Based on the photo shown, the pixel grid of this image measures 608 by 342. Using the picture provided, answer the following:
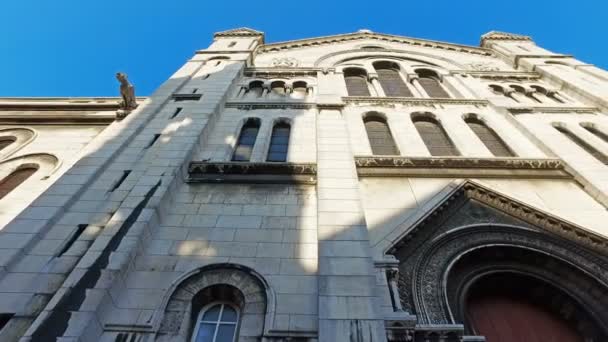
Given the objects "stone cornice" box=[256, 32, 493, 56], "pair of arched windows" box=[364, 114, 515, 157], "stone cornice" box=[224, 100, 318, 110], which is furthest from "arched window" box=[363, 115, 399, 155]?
"stone cornice" box=[256, 32, 493, 56]

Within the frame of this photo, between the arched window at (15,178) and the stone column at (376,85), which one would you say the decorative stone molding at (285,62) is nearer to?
the stone column at (376,85)

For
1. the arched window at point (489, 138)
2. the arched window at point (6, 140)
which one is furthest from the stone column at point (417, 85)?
the arched window at point (6, 140)

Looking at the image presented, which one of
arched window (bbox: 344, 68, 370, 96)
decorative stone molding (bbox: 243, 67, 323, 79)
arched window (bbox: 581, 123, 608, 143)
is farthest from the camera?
decorative stone molding (bbox: 243, 67, 323, 79)

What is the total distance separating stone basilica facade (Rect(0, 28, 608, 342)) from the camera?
5652 millimetres

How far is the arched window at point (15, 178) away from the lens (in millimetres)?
9883

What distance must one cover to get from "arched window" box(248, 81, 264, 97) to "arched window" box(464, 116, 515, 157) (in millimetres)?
8519

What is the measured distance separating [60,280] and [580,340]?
9.20 meters

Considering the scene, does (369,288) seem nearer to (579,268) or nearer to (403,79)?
(579,268)

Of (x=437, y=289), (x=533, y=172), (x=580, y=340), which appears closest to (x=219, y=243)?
(x=437, y=289)

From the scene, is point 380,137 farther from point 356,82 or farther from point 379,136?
point 356,82

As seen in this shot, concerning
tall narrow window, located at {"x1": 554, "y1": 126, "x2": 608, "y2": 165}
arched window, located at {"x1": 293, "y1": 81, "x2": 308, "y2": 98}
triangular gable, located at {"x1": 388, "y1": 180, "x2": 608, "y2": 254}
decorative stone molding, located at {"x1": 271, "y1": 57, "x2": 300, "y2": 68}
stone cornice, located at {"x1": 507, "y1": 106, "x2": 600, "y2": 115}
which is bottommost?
triangular gable, located at {"x1": 388, "y1": 180, "x2": 608, "y2": 254}

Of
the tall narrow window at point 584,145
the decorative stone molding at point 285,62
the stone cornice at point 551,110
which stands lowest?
the tall narrow window at point 584,145

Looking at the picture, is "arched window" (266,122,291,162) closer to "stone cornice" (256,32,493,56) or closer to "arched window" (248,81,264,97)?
"arched window" (248,81,264,97)

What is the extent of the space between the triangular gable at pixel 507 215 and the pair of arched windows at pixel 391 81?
27.4 feet
